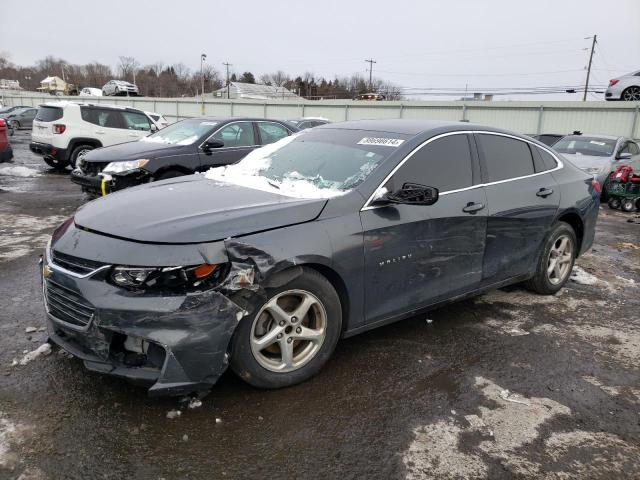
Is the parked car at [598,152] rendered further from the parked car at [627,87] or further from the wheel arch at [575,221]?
the parked car at [627,87]

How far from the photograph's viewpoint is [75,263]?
8.99 ft

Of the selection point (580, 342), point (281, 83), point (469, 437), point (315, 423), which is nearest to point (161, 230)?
point (315, 423)

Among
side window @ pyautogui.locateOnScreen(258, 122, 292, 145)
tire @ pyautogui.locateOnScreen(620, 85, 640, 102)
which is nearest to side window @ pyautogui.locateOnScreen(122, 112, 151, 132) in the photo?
side window @ pyautogui.locateOnScreen(258, 122, 292, 145)

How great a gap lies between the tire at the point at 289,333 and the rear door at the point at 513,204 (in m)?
1.64

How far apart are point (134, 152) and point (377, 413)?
20.5ft

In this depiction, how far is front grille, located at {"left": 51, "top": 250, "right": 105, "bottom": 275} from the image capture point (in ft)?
8.71

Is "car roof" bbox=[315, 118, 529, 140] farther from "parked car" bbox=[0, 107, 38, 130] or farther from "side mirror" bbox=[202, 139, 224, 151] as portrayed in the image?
"parked car" bbox=[0, 107, 38, 130]

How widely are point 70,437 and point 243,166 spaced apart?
2444 mm

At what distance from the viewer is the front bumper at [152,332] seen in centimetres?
252

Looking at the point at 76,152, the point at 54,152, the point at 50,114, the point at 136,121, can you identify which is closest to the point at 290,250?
the point at 76,152

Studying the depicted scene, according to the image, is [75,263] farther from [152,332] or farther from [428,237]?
[428,237]

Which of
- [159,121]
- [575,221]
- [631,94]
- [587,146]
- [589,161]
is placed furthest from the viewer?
[631,94]

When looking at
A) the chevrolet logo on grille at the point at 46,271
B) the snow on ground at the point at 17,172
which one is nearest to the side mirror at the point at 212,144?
the chevrolet logo on grille at the point at 46,271

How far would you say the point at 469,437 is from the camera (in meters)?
2.68
